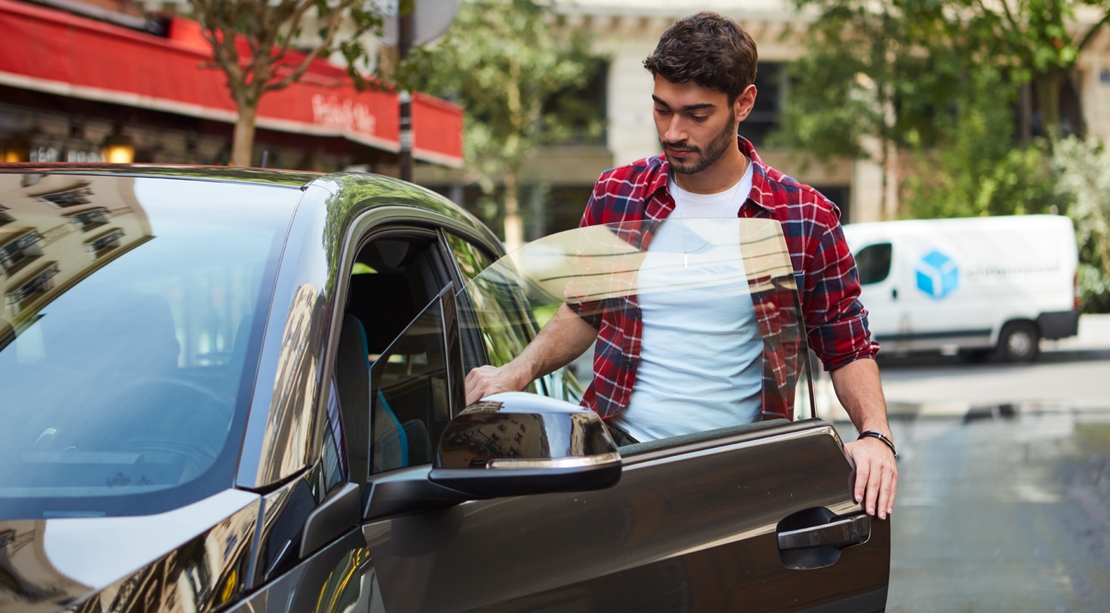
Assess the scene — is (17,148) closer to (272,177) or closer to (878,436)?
(272,177)

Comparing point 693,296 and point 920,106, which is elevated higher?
point 920,106

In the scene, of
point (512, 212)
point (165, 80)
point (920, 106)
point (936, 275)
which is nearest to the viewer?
point (165, 80)

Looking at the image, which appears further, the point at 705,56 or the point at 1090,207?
the point at 1090,207

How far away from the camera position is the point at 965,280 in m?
15.9

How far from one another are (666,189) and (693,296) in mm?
484

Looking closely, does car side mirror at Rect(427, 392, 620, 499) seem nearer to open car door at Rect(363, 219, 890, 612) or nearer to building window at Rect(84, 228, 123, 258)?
open car door at Rect(363, 219, 890, 612)

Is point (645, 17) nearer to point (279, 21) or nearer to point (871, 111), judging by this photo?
point (871, 111)

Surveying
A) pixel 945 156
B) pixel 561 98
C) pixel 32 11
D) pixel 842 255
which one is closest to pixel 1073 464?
pixel 842 255

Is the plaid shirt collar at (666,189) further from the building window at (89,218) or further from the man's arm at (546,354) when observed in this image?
the building window at (89,218)

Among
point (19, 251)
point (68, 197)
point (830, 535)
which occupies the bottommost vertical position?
point (830, 535)

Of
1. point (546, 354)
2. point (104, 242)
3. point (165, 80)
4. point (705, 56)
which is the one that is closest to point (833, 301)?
point (705, 56)

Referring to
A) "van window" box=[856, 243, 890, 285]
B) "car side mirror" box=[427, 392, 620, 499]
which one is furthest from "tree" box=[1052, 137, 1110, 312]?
"car side mirror" box=[427, 392, 620, 499]

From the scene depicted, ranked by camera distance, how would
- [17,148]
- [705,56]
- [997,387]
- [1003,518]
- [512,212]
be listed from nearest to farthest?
1. [705,56]
2. [1003,518]
3. [17,148]
4. [997,387]
5. [512,212]

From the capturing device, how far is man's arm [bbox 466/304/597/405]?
200 centimetres
